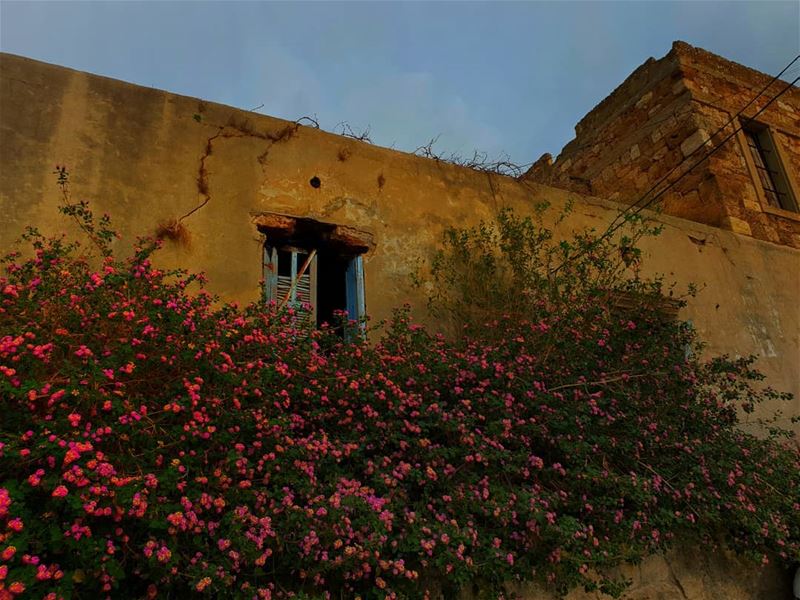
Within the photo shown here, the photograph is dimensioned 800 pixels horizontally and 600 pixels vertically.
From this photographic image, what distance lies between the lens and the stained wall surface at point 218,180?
3.95 meters

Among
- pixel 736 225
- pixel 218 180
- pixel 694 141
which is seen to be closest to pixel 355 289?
pixel 218 180

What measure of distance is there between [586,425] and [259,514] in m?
1.94

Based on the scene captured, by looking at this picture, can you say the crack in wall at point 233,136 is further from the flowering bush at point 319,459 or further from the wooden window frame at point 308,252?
the flowering bush at point 319,459

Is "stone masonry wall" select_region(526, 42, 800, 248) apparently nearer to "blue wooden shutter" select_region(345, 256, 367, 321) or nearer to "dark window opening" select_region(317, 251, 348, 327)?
"dark window opening" select_region(317, 251, 348, 327)

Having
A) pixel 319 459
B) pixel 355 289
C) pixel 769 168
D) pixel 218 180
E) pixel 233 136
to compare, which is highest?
pixel 769 168

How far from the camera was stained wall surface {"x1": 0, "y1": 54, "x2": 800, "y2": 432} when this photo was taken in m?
3.95

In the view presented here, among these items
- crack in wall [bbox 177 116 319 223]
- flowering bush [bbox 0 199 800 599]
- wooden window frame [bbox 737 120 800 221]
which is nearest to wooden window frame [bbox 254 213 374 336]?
crack in wall [bbox 177 116 319 223]

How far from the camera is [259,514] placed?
217cm

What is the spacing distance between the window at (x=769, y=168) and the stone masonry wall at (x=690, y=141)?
0.35 ft

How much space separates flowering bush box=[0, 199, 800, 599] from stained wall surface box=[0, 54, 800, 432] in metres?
0.40

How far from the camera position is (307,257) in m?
4.68

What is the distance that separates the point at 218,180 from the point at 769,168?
7624 mm

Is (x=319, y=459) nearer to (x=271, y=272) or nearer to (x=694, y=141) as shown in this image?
(x=271, y=272)

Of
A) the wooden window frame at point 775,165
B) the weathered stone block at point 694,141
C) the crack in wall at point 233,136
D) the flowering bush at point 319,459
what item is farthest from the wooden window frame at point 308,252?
the wooden window frame at point 775,165
